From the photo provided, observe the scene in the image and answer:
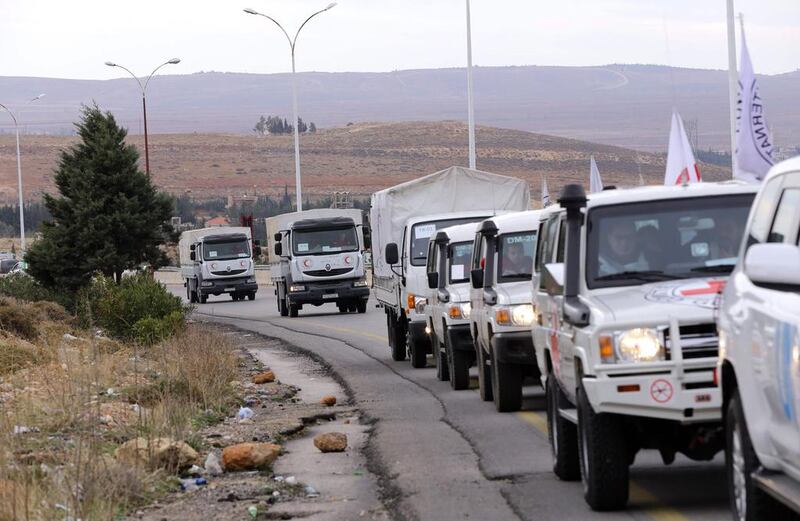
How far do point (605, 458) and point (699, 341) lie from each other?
974 mm

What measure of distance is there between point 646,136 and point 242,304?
143 meters

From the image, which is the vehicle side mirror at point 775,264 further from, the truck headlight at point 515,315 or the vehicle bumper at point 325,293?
the vehicle bumper at point 325,293

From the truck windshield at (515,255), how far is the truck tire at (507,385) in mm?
1405

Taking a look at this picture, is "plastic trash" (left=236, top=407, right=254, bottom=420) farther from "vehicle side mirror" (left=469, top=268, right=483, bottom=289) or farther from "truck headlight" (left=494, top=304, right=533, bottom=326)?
"truck headlight" (left=494, top=304, right=533, bottom=326)

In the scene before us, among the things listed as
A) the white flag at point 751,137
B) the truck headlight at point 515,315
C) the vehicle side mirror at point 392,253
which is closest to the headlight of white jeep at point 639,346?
the truck headlight at point 515,315

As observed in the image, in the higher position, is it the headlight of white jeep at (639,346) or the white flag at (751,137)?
the white flag at (751,137)

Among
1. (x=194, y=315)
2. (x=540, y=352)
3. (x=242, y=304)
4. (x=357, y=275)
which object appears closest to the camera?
(x=540, y=352)

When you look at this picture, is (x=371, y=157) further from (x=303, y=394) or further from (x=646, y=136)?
(x=303, y=394)

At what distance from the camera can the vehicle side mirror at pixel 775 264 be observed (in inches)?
242

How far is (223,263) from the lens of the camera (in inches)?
2267

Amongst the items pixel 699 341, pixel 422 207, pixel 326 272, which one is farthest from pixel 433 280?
pixel 326 272

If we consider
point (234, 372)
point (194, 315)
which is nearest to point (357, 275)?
point (194, 315)

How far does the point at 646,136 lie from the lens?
193 meters

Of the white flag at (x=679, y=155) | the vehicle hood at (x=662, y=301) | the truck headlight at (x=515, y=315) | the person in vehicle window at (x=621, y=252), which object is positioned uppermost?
the white flag at (x=679, y=155)
